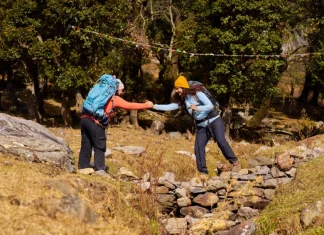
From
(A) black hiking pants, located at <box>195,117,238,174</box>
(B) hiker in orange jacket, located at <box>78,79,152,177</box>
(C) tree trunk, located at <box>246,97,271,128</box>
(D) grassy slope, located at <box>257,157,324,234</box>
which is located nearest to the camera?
(D) grassy slope, located at <box>257,157,324,234</box>

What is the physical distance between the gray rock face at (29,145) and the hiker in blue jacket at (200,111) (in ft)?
6.66

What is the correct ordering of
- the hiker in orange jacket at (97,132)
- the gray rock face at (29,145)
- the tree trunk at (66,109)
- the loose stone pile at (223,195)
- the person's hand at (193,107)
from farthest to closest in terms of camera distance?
the tree trunk at (66,109)
the person's hand at (193,107)
the hiker in orange jacket at (97,132)
the loose stone pile at (223,195)
the gray rock face at (29,145)

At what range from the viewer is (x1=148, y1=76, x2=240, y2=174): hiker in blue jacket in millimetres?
9336

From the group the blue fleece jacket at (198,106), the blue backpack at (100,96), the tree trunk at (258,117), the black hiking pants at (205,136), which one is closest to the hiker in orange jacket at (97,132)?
the blue backpack at (100,96)

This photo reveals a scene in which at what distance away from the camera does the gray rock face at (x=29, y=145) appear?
756 cm

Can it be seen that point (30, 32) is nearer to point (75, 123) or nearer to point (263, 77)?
point (75, 123)

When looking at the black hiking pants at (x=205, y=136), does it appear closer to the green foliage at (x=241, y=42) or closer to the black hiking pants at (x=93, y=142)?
the black hiking pants at (x=93, y=142)

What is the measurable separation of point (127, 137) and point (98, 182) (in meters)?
11.5

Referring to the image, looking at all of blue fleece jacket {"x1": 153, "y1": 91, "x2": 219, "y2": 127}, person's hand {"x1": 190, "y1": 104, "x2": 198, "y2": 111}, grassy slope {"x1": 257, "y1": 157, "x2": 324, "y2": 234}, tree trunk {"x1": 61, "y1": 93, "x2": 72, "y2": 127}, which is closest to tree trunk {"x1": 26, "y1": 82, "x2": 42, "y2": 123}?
tree trunk {"x1": 61, "y1": 93, "x2": 72, "y2": 127}

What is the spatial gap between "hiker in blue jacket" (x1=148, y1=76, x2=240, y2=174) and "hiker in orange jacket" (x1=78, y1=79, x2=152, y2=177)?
715 mm

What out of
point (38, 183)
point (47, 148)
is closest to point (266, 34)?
point (47, 148)

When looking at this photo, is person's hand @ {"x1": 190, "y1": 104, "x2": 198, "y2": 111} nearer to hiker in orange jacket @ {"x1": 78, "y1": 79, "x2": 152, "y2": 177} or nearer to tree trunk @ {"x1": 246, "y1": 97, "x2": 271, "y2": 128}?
hiker in orange jacket @ {"x1": 78, "y1": 79, "x2": 152, "y2": 177}

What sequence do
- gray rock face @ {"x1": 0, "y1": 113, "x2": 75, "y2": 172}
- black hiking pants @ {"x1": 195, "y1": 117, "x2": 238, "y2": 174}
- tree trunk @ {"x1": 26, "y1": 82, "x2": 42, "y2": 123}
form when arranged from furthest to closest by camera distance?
1. tree trunk @ {"x1": 26, "y1": 82, "x2": 42, "y2": 123}
2. black hiking pants @ {"x1": 195, "y1": 117, "x2": 238, "y2": 174}
3. gray rock face @ {"x1": 0, "y1": 113, "x2": 75, "y2": 172}

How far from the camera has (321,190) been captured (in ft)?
27.4
